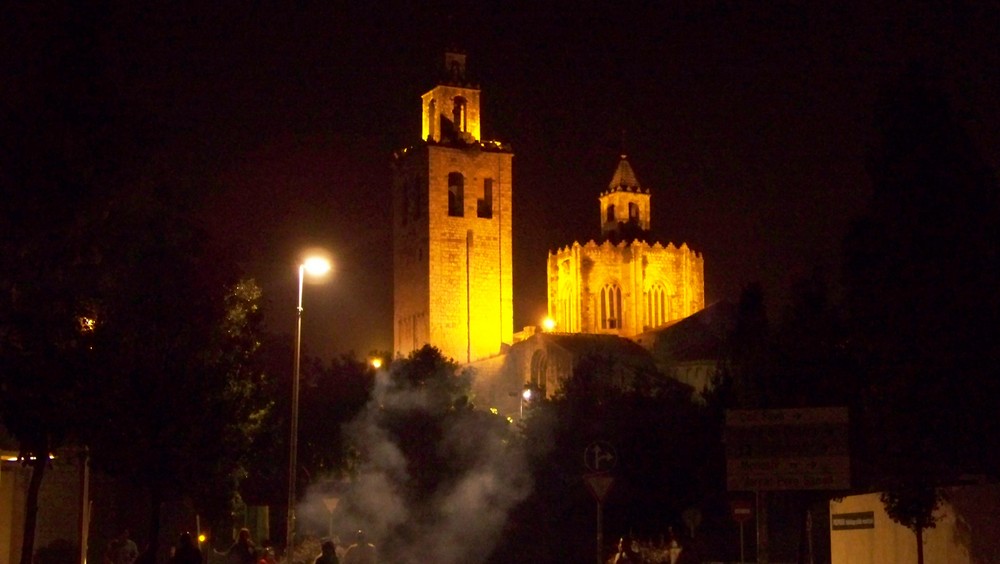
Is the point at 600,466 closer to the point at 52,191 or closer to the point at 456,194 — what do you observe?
the point at 52,191

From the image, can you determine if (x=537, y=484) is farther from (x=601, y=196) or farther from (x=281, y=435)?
(x=601, y=196)

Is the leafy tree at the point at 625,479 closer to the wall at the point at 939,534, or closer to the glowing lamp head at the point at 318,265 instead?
the glowing lamp head at the point at 318,265

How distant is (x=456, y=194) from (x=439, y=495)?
→ 47882mm

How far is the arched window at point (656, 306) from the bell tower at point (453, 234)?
11.0m

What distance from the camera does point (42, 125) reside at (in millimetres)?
20734

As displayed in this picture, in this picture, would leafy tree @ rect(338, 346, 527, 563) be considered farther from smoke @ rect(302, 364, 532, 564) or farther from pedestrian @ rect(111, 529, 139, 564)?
pedestrian @ rect(111, 529, 139, 564)

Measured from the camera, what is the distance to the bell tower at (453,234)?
91250 millimetres

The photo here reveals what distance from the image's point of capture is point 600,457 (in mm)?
20359

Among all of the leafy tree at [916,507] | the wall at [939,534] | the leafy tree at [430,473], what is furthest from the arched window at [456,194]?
the leafy tree at [916,507]

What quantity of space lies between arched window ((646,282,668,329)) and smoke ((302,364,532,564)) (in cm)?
4536

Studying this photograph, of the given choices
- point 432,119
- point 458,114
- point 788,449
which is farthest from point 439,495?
point 458,114

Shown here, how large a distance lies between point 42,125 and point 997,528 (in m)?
13.1

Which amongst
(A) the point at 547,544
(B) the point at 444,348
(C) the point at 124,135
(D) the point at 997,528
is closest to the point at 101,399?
(C) the point at 124,135

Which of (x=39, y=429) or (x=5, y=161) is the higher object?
(x=5, y=161)
